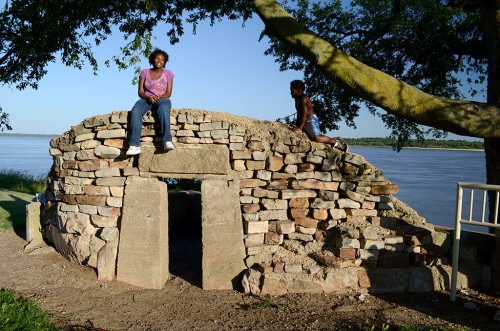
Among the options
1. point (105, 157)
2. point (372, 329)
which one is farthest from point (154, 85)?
point (372, 329)

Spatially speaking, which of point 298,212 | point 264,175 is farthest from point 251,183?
point 298,212

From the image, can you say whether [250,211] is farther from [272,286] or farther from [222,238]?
[272,286]

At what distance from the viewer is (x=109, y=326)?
405 centimetres

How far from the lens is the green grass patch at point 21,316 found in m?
3.69

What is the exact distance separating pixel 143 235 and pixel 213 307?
131cm

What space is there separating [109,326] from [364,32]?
7.39 meters

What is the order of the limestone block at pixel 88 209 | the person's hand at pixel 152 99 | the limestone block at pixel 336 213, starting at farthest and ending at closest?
1. the limestone block at pixel 88 209
2. the person's hand at pixel 152 99
3. the limestone block at pixel 336 213

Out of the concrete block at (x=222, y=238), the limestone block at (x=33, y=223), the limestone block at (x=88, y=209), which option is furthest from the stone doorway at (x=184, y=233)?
the limestone block at (x=33, y=223)

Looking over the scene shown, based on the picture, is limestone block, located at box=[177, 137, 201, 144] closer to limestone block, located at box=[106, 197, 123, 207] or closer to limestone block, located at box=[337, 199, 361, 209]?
limestone block, located at box=[106, 197, 123, 207]

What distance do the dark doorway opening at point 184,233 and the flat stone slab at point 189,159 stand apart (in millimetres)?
1608

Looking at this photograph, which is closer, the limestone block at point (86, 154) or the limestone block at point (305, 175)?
the limestone block at point (305, 175)

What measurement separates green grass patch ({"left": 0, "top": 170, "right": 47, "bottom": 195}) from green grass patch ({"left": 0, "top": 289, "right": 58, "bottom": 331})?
8.50 metres

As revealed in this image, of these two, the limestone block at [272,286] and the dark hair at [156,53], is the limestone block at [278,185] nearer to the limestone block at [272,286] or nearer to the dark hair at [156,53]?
the limestone block at [272,286]

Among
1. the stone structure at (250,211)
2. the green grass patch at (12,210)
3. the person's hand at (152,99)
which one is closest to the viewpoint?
the stone structure at (250,211)
